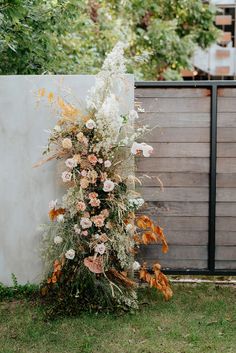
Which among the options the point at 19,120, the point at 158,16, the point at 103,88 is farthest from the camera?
the point at 158,16

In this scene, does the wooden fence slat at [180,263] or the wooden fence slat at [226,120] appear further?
the wooden fence slat at [180,263]

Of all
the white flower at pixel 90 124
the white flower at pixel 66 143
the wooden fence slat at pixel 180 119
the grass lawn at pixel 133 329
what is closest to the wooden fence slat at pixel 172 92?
the wooden fence slat at pixel 180 119

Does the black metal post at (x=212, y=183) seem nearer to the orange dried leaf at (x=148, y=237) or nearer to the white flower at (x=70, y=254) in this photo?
the orange dried leaf at (x=148, y=237)

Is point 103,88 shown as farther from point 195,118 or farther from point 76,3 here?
point 76,3

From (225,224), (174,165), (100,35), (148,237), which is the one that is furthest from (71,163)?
(100,35)

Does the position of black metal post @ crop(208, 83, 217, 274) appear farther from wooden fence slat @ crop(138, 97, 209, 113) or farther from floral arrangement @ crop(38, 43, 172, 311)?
floral arrangement @ crop(38, 43, 172, 311)

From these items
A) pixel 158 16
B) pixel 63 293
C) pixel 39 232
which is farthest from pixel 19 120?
pixel 158 16

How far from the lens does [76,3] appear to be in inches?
224

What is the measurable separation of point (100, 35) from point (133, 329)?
20.9 ft

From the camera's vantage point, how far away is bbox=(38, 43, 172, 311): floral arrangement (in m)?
3.98

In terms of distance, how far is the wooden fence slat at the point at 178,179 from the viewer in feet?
15.1

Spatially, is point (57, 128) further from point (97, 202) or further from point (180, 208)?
point (180, 208)

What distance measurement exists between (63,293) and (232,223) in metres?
1.51

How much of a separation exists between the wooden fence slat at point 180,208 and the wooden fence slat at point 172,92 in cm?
87
